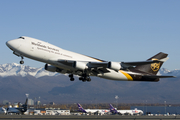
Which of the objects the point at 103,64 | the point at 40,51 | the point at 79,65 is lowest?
the point at 79,65

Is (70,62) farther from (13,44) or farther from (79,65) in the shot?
(13,44)

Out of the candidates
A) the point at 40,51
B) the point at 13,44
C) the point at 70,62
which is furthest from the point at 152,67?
the point at 13,44

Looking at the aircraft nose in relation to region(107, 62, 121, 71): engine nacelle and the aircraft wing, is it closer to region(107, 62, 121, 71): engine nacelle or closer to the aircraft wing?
the aircraft wing

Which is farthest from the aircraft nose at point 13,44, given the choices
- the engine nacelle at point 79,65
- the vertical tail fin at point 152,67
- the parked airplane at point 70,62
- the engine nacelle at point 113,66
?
the vertical tail fin at point 152,67

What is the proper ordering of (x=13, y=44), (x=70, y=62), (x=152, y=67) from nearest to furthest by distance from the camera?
(x=13, y=44) < (x=70, y=62) < (x=152, y=67)

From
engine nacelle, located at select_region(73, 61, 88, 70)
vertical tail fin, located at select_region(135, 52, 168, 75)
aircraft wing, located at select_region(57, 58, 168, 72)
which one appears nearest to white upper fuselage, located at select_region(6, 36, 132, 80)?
aircraft wing, located at select_region(57, 58, 168, 72)

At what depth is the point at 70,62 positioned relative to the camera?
44.8 meters

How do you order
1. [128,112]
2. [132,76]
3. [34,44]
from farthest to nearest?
[128,112] → [132,76] → [34,44]

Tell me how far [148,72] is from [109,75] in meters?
9.61

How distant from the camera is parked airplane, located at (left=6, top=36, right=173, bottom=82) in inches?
1657

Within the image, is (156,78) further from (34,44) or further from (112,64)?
(34,44)

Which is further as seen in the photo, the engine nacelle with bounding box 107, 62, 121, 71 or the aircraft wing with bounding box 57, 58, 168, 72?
the engine nacelle with bounding box 107, 62, 121, 71

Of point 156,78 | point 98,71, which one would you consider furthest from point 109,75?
point 156,78

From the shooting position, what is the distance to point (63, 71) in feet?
160
